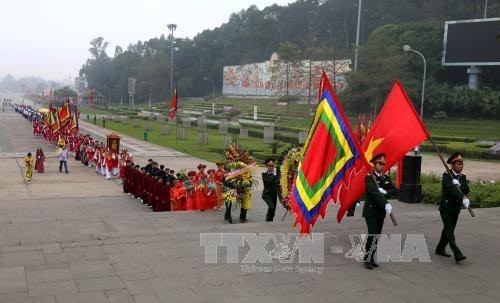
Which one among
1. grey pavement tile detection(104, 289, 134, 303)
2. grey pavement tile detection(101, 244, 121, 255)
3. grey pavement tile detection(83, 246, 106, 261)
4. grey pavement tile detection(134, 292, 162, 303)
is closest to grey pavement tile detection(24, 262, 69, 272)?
grey pavement tile detection(83, 246, 106, 261)

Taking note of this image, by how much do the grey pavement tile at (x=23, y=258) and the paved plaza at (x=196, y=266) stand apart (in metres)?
0.01

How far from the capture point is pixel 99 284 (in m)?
5.99

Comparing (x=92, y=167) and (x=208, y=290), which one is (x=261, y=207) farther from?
(x=92, y=167)

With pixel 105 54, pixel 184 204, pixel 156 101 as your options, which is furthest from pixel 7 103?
pixel 184 204

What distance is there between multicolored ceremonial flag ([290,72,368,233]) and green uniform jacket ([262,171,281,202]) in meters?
2.63

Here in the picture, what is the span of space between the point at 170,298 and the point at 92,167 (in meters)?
17.3

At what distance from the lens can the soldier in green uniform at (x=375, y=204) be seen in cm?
674

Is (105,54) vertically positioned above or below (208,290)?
above

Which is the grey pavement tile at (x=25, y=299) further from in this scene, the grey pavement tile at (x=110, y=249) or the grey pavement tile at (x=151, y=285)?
the grey pavement tile at (x=110, y=249)

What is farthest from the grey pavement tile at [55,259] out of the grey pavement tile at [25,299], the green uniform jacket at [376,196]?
the green uniform jacket at [376,196]

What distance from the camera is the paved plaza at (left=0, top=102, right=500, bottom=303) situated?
5797 mm

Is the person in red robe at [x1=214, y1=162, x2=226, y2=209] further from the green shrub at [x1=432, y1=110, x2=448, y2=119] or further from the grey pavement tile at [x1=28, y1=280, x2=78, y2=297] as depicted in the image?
the green shrub at [x1=432, y1=110, x2=448, y2=119]

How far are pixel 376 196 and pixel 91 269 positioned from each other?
146 inches

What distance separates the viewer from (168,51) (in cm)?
11181
